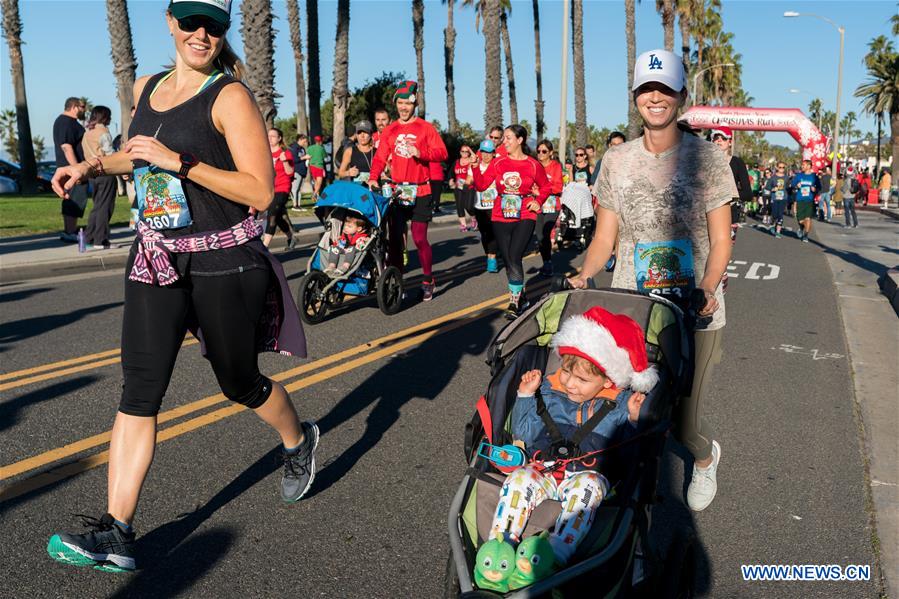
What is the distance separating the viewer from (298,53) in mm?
56938

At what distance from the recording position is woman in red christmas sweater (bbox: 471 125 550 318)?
8703mm

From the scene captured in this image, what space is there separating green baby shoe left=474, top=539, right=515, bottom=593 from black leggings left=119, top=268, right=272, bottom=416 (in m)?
1.29

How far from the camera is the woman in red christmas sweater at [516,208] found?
28.6 ft

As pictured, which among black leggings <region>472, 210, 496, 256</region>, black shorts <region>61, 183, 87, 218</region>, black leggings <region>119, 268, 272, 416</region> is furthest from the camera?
black shorts <region>61, 183, 87, 218</region>

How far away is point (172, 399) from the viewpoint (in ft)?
18.1

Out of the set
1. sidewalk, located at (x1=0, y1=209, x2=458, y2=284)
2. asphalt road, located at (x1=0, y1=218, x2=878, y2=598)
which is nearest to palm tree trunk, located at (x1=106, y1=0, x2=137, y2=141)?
sidewalk, located at (x1=0, y1=209, x2=458, y2=284)

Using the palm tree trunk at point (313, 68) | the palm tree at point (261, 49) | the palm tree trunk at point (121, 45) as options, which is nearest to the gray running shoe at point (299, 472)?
the palm tree trunk at point (121, 45)

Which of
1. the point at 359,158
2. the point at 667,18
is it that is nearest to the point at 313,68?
the point at 359,158

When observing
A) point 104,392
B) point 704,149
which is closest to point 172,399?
point 104,392

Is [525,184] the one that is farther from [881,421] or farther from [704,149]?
[704,149]

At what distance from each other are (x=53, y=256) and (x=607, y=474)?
10899 millimetres

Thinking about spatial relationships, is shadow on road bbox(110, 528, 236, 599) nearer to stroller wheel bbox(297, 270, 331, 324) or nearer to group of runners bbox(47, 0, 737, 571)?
group of runners bbox(47, 0, 737, 571)

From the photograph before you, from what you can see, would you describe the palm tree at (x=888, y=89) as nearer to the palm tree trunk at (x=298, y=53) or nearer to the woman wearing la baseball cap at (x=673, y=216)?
the palm tree trunk at (x=298, y=53)

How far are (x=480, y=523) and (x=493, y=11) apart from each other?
22.0m
